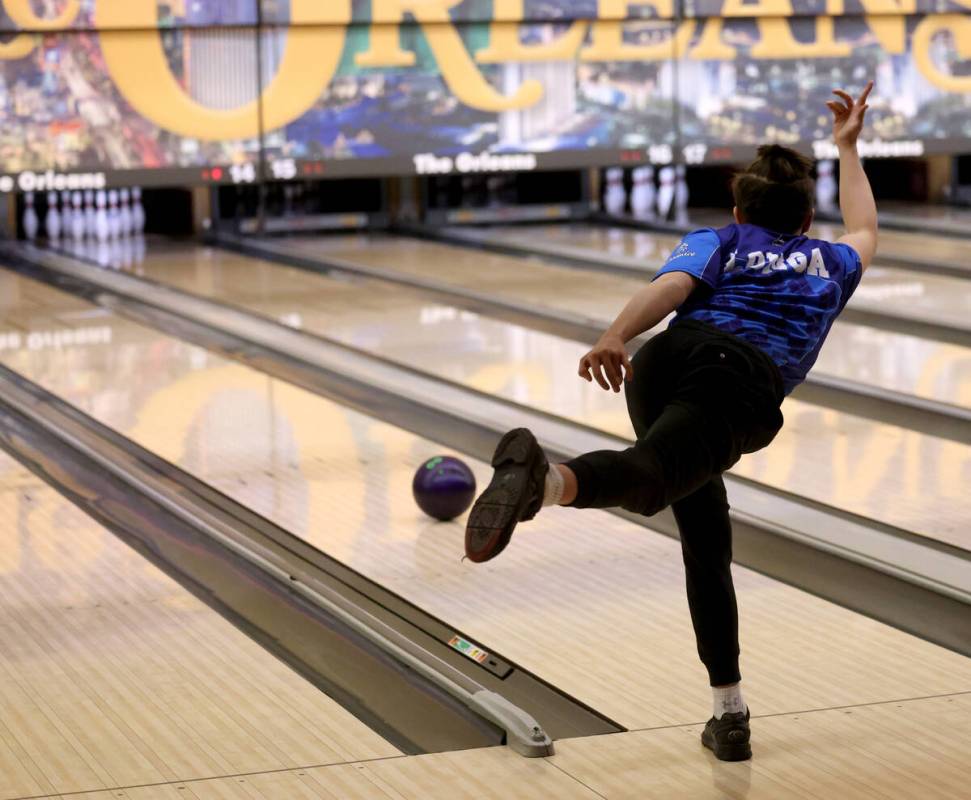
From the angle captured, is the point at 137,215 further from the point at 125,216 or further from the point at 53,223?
Answer: the point at 53,223

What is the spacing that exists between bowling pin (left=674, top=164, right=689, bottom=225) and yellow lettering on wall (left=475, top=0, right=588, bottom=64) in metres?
1.12

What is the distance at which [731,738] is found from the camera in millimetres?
2229

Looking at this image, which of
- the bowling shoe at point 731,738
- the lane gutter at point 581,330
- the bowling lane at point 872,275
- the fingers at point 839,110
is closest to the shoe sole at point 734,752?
the bowling shoe at point 731,738

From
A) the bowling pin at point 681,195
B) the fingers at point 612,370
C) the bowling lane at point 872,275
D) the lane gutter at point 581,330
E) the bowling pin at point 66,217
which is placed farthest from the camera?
the bowling pin at point 681,195

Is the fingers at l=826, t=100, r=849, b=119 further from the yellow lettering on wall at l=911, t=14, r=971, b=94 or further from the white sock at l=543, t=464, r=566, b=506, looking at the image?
the yellow lettering on wall at l=911, t=14, r=971, b=94

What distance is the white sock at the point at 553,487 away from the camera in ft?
6.46

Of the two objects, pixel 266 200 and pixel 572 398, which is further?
pixel 266 200

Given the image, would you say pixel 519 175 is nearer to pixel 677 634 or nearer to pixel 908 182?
pixel 908 182

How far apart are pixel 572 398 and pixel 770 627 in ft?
6.73

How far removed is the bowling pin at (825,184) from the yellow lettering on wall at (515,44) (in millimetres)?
2273

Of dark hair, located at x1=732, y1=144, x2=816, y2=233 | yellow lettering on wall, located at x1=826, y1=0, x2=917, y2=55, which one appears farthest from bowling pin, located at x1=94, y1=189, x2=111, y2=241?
dark hair, located at x1=732, y1=144, x2=816, y2=233

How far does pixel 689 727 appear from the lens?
2.38 metres

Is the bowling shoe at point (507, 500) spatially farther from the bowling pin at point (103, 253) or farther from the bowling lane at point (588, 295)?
the bowling pin at point (103, 253)

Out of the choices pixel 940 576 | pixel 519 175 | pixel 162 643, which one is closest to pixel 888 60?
pixel 519 175
